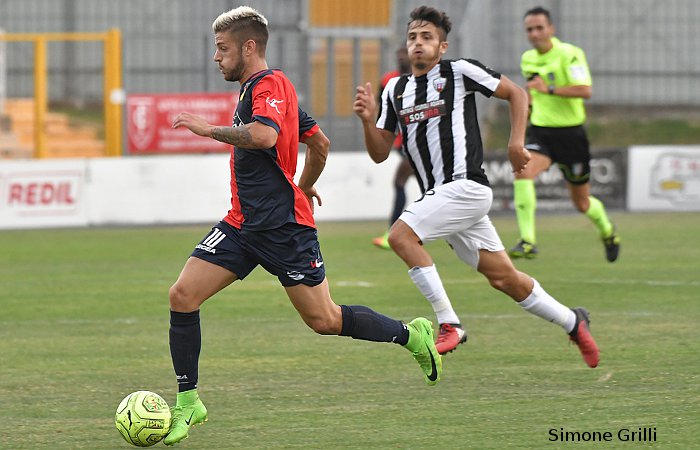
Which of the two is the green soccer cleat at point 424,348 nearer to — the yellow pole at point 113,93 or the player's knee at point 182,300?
the player's knee at point 182,300

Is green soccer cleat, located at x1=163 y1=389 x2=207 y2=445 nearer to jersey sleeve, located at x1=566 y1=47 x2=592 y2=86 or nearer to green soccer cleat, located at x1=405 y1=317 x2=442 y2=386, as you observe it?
green soccer cleat, located at x1=405 y1=317 x2=442 y2=386

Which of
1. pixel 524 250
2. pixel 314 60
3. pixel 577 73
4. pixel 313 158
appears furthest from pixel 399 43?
pixel 313 158

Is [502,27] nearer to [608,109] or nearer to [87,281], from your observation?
[608,109]

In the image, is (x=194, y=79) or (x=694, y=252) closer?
(x=694, y=252)

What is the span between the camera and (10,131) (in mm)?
21156

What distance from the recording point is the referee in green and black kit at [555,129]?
1249 cm

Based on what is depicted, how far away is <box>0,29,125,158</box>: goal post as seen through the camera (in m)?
19.5

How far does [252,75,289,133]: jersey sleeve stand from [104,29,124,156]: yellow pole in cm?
1435

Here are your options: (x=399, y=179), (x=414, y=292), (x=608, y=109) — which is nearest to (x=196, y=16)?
(x=608, y=109)

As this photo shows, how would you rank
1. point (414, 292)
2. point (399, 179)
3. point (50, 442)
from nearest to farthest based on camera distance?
point (50, 442), point (414, 292), point (399, 179)

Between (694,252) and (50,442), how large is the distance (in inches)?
374

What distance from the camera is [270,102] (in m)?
5.93

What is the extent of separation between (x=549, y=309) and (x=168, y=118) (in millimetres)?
13923

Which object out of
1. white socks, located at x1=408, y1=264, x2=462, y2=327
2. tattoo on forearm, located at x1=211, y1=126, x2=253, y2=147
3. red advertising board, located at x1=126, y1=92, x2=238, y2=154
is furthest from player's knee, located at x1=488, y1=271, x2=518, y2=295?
red advertising board, located at x1=126, y1=92, x2=238, y2=154
